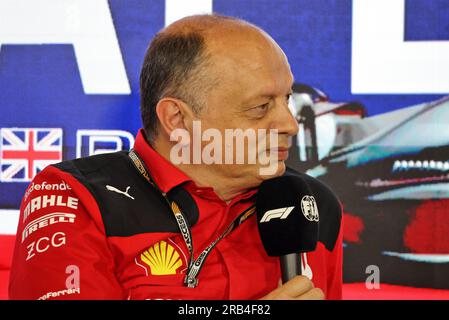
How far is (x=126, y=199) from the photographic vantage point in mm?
1501

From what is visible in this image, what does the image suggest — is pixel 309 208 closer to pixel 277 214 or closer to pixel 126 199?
pixel 277 214


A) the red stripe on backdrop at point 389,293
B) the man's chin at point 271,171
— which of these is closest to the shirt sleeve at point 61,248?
the man's chin at point 271,171

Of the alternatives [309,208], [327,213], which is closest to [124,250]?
[309,208]

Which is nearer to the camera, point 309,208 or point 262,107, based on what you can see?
point 309,208

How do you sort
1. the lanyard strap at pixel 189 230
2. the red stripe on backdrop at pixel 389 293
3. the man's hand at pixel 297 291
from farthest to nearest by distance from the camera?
the red stripe on backdrop at pixel 389 293 → the lanyard strap at pixel 189 230 → the man's hand at pixel 297 291

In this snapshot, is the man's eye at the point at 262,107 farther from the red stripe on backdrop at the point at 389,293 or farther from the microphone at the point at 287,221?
the red stripe on backdrop at the point at 389,293

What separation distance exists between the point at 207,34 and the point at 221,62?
0.24ft

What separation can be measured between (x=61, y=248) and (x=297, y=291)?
47cm

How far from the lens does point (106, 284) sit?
1.38 metres

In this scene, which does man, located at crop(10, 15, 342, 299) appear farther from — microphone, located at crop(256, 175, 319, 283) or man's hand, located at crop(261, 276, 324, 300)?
man's hand, located at crop(261, 276, 324, 300)

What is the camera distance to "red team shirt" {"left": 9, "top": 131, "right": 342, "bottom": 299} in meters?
1.37

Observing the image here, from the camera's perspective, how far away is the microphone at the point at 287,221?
132cm
